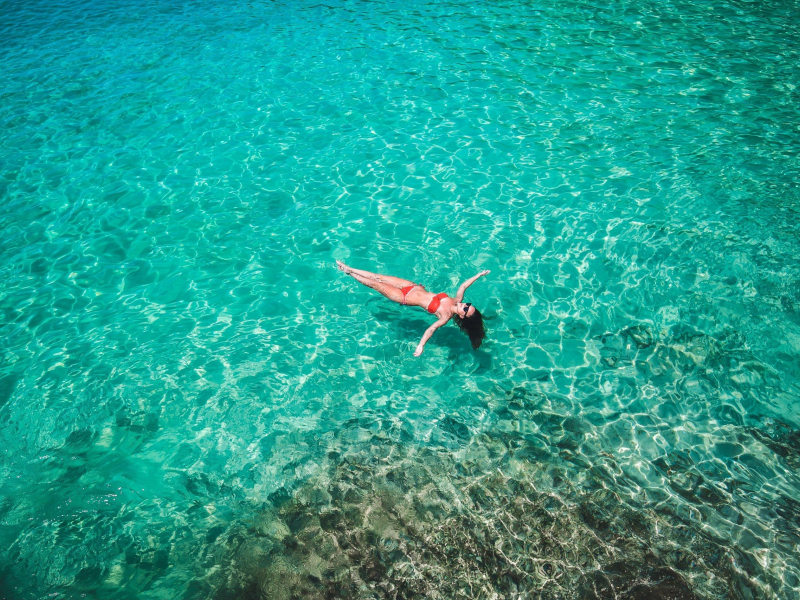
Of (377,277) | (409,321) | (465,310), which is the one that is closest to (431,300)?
(409,321)

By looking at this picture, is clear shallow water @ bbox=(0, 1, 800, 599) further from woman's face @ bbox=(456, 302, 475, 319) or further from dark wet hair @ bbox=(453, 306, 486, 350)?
woman's face @ bbox=(456, 302, 475, 319)

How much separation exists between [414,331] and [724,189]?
7246 millimetres

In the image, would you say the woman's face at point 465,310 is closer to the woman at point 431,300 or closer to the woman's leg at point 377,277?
the woman at point 431,300

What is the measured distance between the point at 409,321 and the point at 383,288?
0.74 metres

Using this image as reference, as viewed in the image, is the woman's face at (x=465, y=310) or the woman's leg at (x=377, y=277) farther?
the woman's leg at (x=377, y=277)

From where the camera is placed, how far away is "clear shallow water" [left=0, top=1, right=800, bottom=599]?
645cm

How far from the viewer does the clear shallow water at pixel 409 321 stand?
21.1 ft

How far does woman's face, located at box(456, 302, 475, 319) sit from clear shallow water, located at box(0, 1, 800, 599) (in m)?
1.00

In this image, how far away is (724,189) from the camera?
421 inches

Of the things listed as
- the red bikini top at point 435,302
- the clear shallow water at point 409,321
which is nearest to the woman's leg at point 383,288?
the clear shallow water at point 409,321

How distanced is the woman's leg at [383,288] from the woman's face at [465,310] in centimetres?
127

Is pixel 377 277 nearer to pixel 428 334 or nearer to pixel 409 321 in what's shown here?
pixel 409 321

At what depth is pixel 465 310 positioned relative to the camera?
7.85 meters

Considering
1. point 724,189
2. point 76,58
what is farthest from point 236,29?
point 724,189
